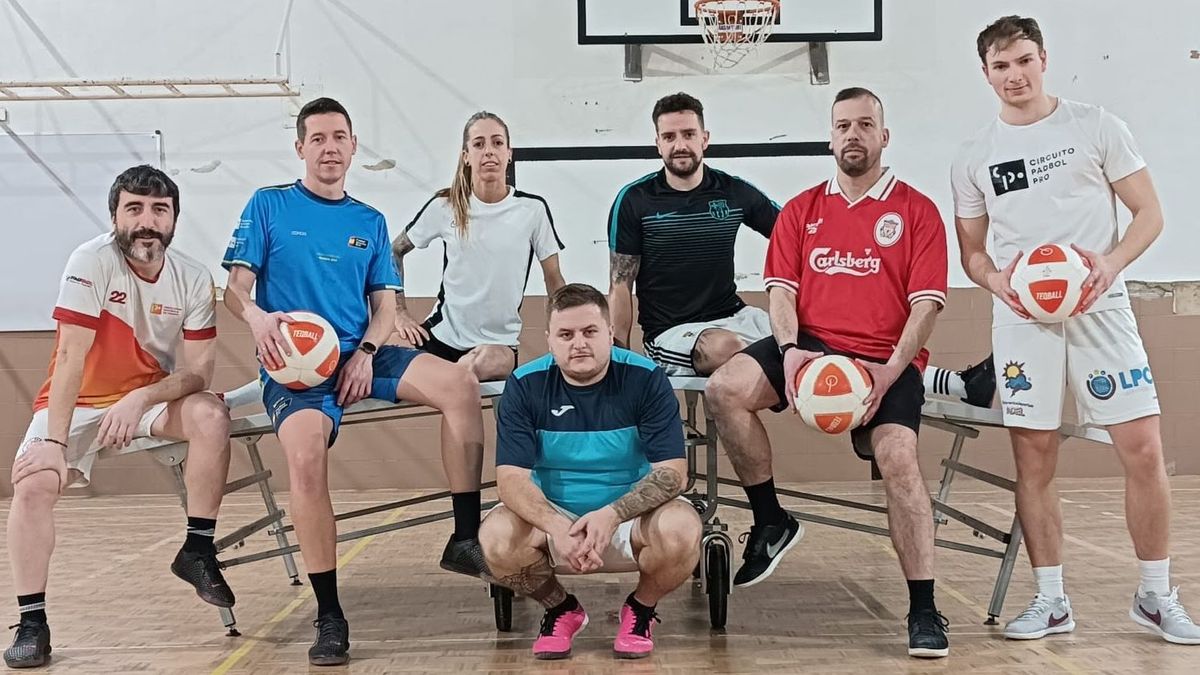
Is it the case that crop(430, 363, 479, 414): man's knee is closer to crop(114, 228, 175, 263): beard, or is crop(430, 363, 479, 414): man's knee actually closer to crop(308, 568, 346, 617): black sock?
crop(308, 568, 346, 617): black sock

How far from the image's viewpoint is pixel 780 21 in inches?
284

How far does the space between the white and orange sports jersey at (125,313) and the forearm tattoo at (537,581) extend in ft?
4.57

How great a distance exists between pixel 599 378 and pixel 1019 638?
1528mm

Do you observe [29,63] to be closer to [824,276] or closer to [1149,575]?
[824,276]

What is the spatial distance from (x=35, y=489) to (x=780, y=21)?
18.1ft

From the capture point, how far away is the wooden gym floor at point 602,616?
319 cm

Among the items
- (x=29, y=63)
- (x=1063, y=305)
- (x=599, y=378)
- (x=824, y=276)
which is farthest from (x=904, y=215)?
(x=29, y=63)

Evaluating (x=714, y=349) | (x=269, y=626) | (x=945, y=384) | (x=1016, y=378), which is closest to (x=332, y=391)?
(x=269, y=626)

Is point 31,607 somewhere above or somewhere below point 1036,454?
below

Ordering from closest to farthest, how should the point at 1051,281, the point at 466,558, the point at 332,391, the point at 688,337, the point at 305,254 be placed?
1. the point at 1051,281
2. the point at 466,558
3. the point at 332,391
4. the point at 305,254
5. the point at 688,337

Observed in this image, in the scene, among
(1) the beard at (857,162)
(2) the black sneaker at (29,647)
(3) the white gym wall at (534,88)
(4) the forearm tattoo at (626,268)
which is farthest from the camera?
(3) the white gym wall at (534,88)

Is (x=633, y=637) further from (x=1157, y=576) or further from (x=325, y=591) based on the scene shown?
(x=1157, y=576)

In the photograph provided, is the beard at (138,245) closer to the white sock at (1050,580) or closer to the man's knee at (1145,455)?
the white sock at (1050,580)

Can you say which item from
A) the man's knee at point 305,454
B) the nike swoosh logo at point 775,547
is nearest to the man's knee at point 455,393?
the man's knee at point 305,454
